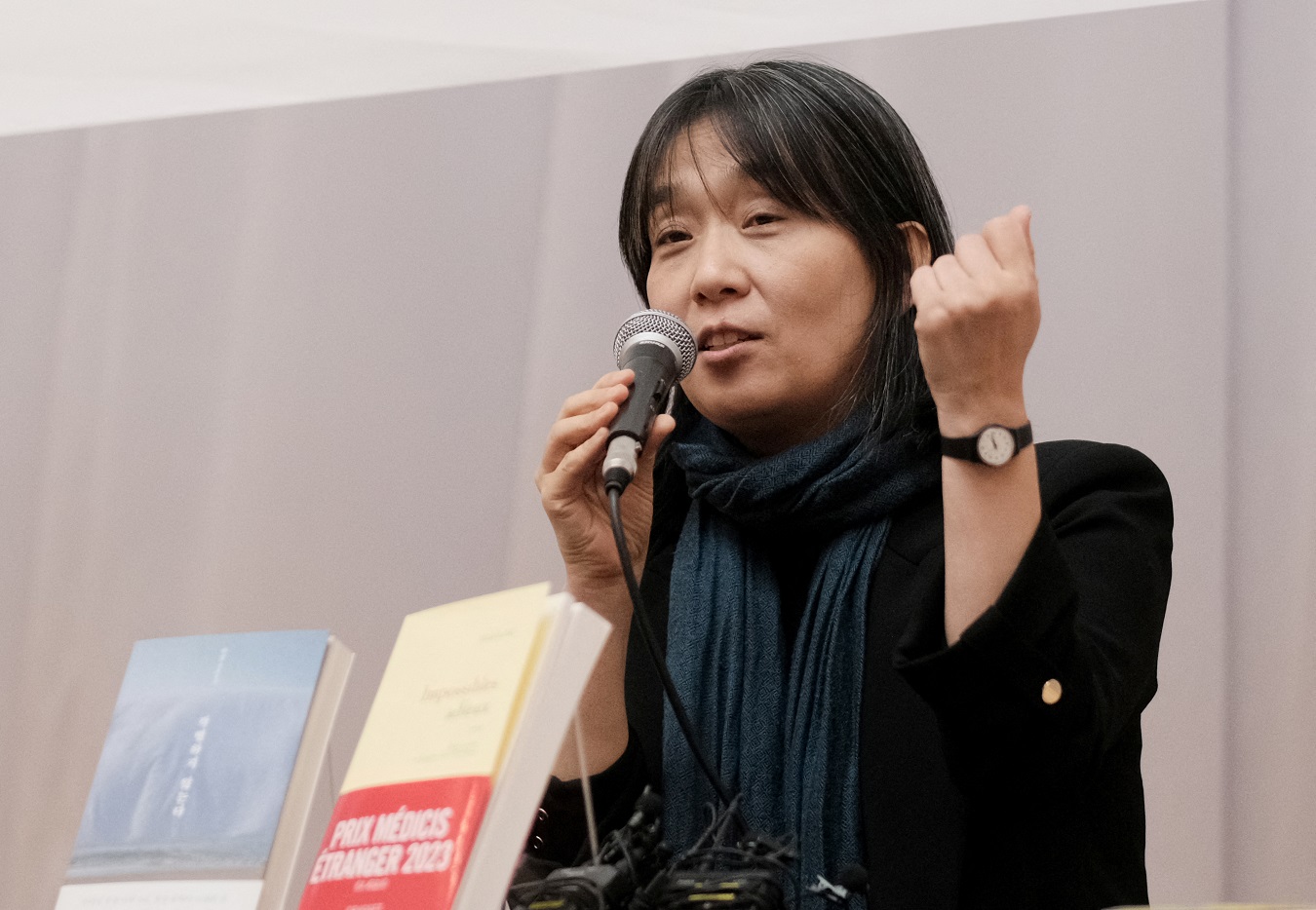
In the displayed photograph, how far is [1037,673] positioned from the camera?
2.54 feet

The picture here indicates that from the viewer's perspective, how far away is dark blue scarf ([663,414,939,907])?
98cm

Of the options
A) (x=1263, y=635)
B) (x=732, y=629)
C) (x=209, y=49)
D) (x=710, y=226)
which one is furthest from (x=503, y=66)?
(x=1263, y=635)

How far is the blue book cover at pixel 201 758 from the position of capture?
67cm

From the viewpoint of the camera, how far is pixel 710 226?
114cm

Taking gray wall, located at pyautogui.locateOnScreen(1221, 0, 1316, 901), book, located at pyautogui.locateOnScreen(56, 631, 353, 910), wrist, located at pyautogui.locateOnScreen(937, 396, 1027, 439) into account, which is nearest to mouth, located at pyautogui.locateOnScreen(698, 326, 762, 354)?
wrist, located at pyautogui.locateOnScreen(937, 396, 1027, 439)

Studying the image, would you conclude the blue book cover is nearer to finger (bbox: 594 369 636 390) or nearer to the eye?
finger (bbox: 594 369 636 390)

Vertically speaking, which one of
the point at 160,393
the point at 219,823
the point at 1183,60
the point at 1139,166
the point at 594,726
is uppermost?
the point at 1183,60

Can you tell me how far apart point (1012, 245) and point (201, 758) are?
552mm

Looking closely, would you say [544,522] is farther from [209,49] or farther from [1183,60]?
[1183,60]

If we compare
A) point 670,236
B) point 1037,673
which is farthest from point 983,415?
point 670,236

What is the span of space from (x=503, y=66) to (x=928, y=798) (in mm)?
1209

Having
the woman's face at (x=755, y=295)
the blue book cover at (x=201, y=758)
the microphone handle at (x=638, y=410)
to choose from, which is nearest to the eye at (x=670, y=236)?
the woman's face at (x=755, y=295)

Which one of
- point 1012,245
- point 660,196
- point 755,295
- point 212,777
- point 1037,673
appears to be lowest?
point 212,777

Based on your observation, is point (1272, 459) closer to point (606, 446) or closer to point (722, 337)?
point (722, 337)
